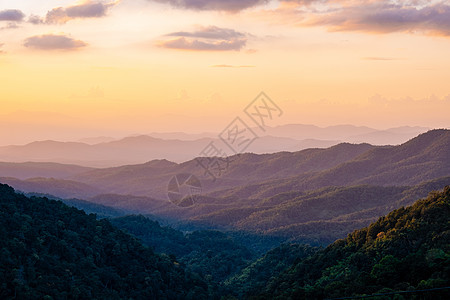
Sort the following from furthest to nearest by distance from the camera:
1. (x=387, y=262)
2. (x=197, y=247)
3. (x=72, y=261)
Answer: (x=197, y=247) < (x=72, y=261) < (x=387, y=262)

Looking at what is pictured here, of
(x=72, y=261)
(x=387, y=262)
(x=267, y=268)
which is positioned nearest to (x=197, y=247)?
(x=267, y=268)

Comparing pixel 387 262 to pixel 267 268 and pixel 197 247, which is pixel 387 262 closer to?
pixel 267 268

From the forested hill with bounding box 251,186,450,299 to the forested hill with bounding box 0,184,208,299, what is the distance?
12620 mm

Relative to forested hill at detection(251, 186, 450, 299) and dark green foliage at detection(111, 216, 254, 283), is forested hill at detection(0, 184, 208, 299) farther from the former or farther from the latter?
dark green foliage at detection(111, 216, 254, 283)

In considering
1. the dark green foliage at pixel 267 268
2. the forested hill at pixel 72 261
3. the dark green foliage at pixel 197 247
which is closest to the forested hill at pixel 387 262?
the dark green foliage at pixel 267 268

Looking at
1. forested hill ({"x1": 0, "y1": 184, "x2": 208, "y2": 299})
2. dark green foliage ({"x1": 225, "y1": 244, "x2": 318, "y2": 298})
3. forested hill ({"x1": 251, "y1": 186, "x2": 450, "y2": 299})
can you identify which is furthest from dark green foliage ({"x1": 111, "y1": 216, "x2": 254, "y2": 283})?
forested hill ({"x1": 251, "y1": 186, "x2": 450, "y2": 299})

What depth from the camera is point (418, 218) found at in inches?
2041

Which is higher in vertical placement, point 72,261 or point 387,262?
point 72,261

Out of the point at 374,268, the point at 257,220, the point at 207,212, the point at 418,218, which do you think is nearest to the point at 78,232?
the point at 374,268

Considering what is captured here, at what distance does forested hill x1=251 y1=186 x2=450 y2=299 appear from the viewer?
38438mm

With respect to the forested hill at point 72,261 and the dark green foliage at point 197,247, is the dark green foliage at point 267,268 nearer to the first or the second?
the dark green foliage at point 197,247

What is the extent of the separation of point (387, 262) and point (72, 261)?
3035 cm

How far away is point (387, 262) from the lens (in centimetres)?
4325

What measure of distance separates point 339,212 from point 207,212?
2008 inches
